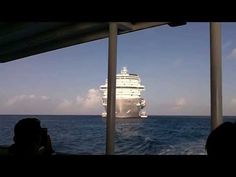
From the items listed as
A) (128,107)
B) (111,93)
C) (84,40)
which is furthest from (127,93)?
(111,93)

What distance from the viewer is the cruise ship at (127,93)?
5575cm

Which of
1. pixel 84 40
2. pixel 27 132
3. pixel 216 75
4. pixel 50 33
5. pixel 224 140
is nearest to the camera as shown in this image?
pixel 224 140

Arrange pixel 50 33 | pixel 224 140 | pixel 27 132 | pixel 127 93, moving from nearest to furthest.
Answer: pixel 224 140 → pixel 27 132 → pixel 50 33 → pixel 127 93

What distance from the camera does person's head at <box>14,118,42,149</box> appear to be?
1682mm

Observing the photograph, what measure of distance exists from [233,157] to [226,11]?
2.93 ft

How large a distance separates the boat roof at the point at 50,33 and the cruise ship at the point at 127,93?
154 ft

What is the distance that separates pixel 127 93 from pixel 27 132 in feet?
178

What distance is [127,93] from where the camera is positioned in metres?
56.0

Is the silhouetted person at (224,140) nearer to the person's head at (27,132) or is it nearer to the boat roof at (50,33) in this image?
the person's head at (27,132)

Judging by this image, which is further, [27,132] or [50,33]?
[50,33]

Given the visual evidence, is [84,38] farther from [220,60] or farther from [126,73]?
[126,73]

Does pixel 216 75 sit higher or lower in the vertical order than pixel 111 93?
higher

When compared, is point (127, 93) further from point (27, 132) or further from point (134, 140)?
point (27, 132)

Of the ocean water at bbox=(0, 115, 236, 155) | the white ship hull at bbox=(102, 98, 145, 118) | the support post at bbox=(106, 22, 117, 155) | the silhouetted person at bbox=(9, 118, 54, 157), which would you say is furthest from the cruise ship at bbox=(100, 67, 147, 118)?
the silhouetted person at bbox=(9, 118, 54, 157)
